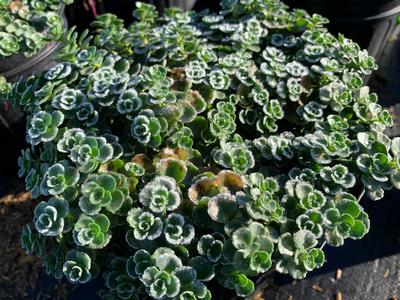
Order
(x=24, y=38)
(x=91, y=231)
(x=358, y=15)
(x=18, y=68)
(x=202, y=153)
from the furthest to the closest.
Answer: (x=358, y=15)
(x=18, y=68)
(x=24, y=38)
(x=202, y=153)
(x=91, y=231)

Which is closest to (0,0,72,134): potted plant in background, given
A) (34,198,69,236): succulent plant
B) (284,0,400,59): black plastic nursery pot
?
(34,198,69,236): succulent plant

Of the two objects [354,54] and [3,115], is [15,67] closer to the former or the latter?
[3,115]

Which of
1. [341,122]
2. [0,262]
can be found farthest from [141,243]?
[0,262]

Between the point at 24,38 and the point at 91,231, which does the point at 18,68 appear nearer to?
the point at 24,38

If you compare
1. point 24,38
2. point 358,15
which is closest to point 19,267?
point 24,38

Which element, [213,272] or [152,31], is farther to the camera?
[152,31]

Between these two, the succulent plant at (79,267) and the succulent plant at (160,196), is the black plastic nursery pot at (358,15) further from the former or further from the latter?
the succulent plant at (79,267)

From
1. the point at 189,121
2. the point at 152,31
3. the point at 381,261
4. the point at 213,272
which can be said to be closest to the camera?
the point at 213,272
